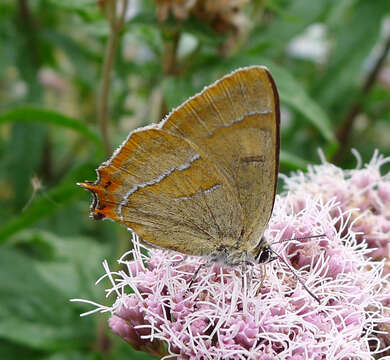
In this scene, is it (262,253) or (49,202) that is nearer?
(262,253)

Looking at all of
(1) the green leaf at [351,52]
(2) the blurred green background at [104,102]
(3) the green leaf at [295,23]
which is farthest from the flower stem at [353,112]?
(3) the green leaf at [295,23]

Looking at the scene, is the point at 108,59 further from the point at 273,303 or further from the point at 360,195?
the point at 273,303

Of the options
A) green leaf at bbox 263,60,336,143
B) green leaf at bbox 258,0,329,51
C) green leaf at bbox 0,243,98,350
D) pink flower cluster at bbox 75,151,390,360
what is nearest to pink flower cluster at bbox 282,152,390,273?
pink flower cluster at bbox 75,151,390,360

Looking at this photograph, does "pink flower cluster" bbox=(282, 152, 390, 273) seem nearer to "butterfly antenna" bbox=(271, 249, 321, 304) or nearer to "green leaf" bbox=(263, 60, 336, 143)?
"green leaf" bbox=(263, 60, 336, 143)

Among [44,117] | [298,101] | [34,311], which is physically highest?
[298,101]

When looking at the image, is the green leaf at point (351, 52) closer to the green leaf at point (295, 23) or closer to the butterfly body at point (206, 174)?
the green leaf at point (295, 23)

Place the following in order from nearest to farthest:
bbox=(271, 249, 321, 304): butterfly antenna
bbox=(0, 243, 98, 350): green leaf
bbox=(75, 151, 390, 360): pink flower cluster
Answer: bbox=(75, 151, 390, 360): pink flower cluster < bbox=(271, 249, 321, 304): butterfly antenna < bbox=(0, 243, 98, 350): green leaf

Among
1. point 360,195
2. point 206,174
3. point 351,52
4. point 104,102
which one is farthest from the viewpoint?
point 351,52

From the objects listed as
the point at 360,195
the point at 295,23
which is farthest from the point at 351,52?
the point at 360,195
